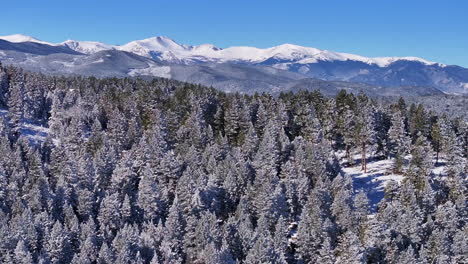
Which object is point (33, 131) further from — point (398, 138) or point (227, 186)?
point (398, 138)

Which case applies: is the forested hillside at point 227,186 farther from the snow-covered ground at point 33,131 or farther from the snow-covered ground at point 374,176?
the snow-covered ground at point 374,176

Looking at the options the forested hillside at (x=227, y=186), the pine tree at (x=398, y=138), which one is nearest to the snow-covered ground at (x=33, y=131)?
the forested hillside at (x=227, y=186)

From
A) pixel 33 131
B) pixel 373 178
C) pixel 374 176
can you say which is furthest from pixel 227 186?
pixel 33 131

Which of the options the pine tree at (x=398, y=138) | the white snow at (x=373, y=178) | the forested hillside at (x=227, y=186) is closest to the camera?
the forested hillside at (x=227, y=186)

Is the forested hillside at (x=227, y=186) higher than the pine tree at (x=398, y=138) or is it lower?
lower

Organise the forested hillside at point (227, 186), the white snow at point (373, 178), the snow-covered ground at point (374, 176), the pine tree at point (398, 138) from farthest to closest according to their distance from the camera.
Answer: the pine tree at point (398, 138) < the white snow at point (373, 178) < the snow-covered ground at point (374, 176) < the forested hillside at point (227, 186)

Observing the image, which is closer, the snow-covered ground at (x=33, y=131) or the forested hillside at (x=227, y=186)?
the forested hillside at (x=227, y=186)
